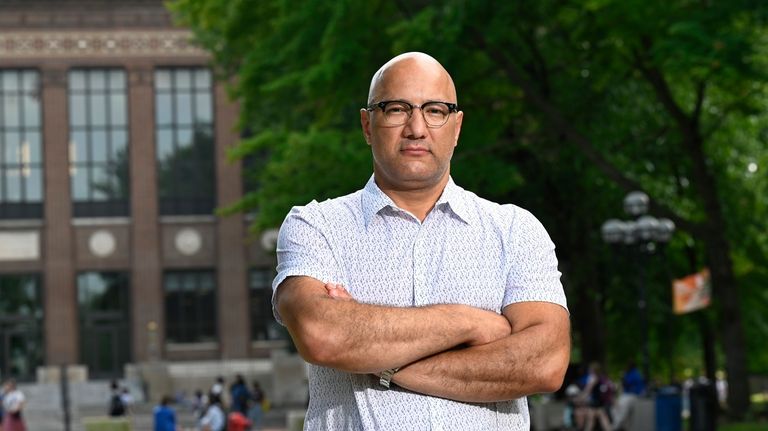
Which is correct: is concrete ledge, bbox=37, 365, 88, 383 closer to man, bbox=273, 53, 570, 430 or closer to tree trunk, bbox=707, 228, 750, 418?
tree trunk, bbox=707, 228, 750, 418

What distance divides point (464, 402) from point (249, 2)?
28.2 meters

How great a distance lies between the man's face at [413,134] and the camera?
13.5ft

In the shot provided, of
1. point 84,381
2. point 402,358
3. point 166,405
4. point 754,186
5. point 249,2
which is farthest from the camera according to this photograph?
point 84,381

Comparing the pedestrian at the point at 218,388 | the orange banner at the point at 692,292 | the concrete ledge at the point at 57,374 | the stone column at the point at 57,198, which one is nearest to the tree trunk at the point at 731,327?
the orange banner at the point at 692,292

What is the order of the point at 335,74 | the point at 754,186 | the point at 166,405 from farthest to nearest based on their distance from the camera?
the point at 754,186
the point at 166,405
the point at 335,74

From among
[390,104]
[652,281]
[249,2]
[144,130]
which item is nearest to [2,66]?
[144,130]

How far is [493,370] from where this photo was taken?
3.99m

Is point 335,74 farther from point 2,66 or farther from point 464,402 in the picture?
point 2,66

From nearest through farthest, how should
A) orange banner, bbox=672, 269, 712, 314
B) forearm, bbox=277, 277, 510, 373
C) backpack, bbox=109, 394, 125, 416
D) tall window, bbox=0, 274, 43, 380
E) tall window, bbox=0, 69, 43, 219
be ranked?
forearm, bbox=277, 277, 510, 373 < orange banner, bbox=672, 269, 712, 314 < backpack, bbox=109, 394, 125, 416 < tall window, bbox=0, 274, 43, 380 < tall window, bbox=0, 69, 43, 219

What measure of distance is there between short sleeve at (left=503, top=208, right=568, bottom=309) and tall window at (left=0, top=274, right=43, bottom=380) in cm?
6974

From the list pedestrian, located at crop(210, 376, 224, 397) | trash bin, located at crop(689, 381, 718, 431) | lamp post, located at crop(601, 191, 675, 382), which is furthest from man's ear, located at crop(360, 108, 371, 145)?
pedestrian, located at crop(210, 376, 224, 397)

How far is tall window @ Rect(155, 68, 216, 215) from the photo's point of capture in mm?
73375

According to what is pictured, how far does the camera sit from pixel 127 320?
72.4 meters

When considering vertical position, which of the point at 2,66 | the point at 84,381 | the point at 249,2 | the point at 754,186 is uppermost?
the point at 2,66
